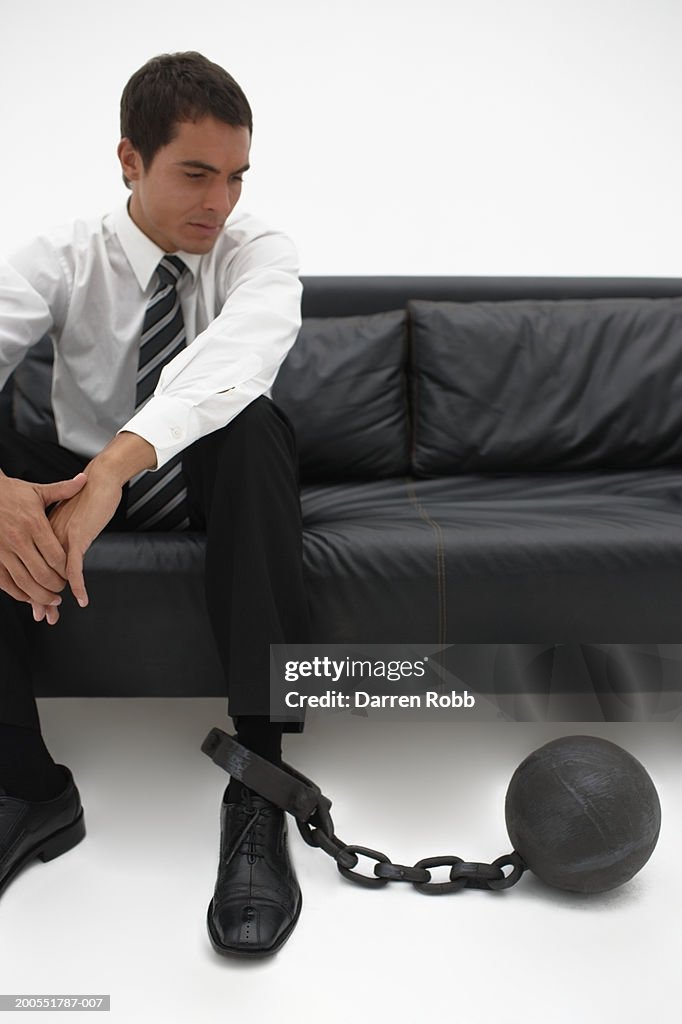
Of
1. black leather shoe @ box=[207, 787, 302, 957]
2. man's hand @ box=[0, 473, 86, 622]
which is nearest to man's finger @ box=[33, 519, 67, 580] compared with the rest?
man's hand @ box=[0, 473, 86, 622]

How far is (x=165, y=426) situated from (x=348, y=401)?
3.12 feet

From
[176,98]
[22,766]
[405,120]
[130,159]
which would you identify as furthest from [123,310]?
[405,120]

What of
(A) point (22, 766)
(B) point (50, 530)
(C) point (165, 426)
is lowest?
(A) point (22, 766)

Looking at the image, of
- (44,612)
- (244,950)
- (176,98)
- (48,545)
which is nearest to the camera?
(244,950)

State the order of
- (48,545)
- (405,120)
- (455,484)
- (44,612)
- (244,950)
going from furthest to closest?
(405,120), (455,484), (44,612), (48,545), (244,950)

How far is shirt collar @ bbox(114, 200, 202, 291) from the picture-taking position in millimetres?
1743

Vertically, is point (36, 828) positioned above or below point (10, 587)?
below

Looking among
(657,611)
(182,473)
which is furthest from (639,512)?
(182,473)

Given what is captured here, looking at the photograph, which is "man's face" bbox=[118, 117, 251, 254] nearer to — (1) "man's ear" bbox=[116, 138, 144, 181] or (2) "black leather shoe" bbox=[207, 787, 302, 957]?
(1) "man's ear" bbox=[116, 138, 144, 181]

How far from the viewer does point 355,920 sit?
1.31m

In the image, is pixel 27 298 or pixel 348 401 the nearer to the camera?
pixel 27 298

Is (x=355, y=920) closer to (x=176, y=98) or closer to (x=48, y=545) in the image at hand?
(x=48, y=545)

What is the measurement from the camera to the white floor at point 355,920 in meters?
1.16

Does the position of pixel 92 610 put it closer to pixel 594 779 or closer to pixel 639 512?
pixel 594 779
